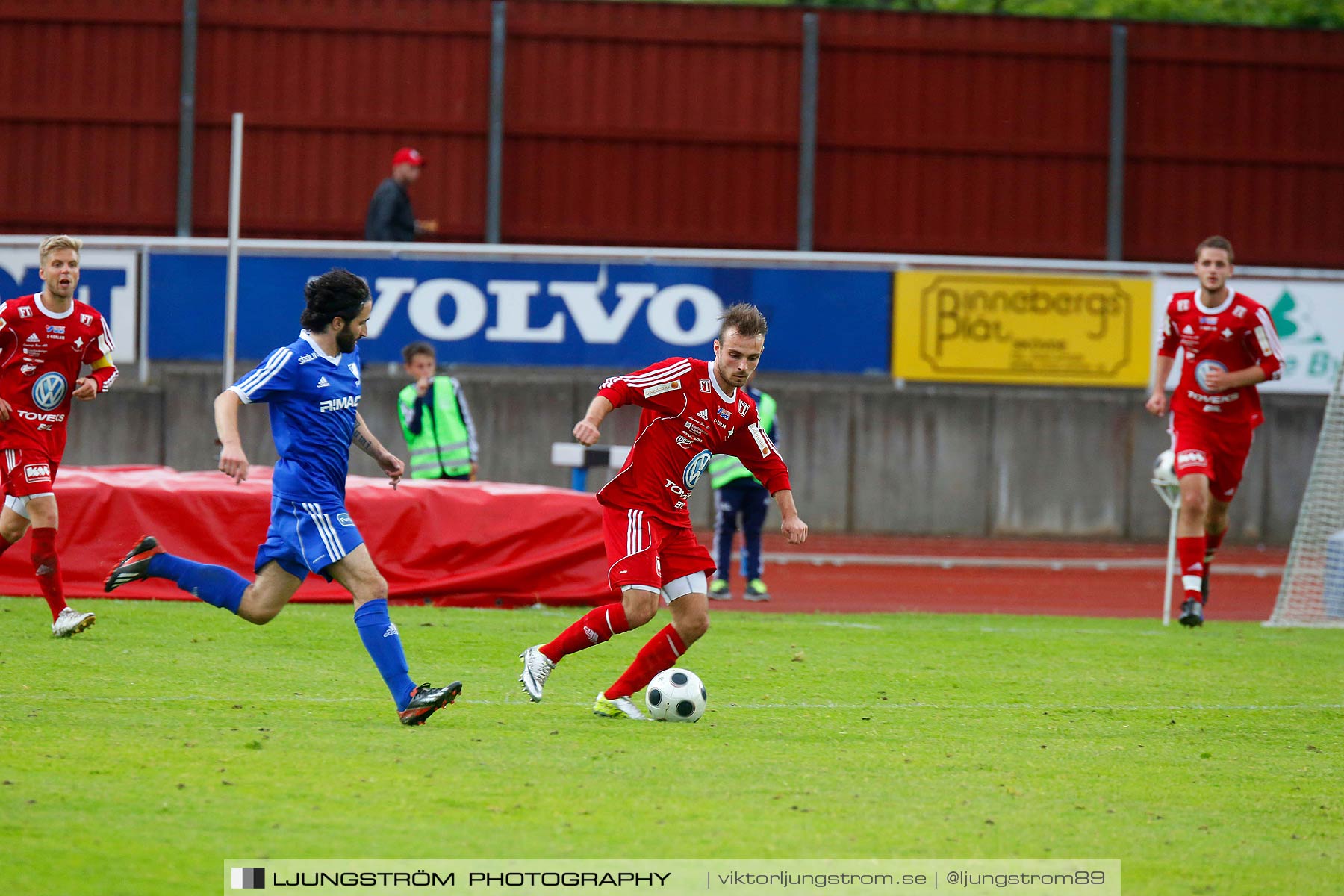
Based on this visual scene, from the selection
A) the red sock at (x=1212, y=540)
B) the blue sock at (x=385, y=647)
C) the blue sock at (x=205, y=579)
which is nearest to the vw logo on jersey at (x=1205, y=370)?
the red sock at (x=1212, y=540)

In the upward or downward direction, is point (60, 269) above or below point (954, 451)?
above

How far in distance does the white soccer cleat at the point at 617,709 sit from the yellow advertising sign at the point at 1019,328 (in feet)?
39.8

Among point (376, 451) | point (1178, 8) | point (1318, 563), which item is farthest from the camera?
point (1178, 8)

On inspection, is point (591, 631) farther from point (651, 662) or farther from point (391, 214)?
point (391, 214)

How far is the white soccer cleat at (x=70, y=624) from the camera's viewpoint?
9.20m

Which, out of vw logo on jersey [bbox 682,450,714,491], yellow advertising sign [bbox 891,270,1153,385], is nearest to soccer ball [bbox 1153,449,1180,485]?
vw logo on jersey [bbox 682,450,714,491]

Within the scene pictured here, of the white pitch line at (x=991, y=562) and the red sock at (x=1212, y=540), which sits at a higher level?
the red sock at (x=1212, y=540)

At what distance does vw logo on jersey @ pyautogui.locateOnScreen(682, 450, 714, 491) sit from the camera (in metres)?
7.40

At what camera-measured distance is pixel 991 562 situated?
57.8ft

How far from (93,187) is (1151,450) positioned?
14.8 meters

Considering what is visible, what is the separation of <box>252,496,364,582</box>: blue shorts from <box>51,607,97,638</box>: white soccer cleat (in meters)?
2.79

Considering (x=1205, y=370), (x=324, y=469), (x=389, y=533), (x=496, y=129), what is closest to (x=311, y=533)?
(x=324, y=469)

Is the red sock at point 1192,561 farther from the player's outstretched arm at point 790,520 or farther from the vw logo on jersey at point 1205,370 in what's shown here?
the player's outstretched arm at point 790,520

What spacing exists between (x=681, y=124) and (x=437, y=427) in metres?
10.7
